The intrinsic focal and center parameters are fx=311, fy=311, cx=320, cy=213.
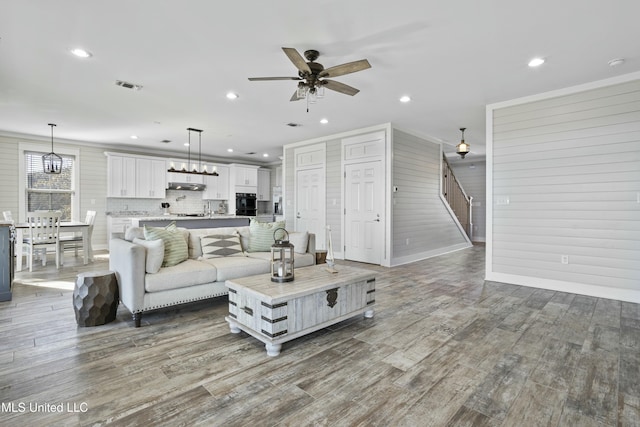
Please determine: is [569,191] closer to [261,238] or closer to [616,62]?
[616,62]

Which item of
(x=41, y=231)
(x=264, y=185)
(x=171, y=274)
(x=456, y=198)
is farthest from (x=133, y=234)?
(x=456, y=198)

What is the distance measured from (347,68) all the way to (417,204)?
173 inches

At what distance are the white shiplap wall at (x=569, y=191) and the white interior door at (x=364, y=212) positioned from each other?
1914 mm

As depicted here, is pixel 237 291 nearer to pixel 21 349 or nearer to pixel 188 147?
pixel 21 349

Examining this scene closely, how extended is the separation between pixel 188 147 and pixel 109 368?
724 cm

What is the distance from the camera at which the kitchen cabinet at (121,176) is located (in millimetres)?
7773

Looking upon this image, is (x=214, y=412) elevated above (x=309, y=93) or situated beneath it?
situated beneath

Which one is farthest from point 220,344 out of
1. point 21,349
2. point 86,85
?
point 86,85

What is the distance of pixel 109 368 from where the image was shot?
2150mm

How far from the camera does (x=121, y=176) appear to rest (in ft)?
25.9

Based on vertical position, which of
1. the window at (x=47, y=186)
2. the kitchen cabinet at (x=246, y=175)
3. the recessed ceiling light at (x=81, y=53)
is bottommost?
the window at (x=47, y=186)

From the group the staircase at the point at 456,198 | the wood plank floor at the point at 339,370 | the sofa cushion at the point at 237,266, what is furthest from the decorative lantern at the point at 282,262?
the staircase at the point at 456,198

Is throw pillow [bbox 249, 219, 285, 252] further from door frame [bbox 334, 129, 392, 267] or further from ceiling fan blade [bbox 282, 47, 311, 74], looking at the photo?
door frame [bbox 334, 129, 392, 267]

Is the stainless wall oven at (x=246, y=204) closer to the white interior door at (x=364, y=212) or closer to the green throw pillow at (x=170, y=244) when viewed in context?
the white interior door at (x=364, y=212)
